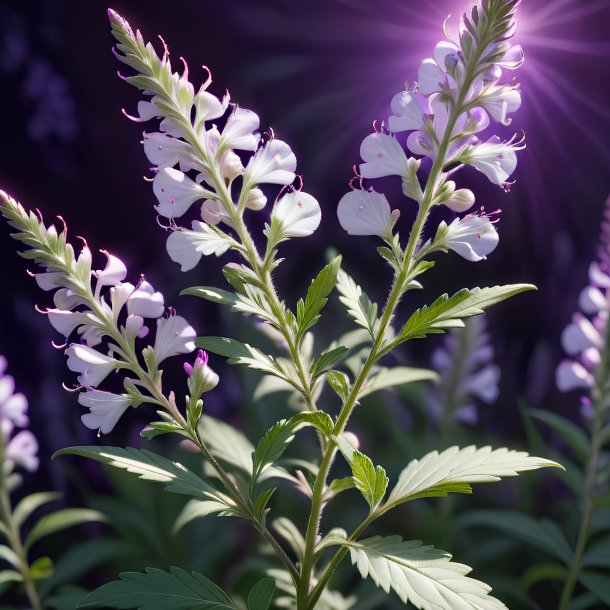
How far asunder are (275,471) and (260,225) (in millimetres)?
1288

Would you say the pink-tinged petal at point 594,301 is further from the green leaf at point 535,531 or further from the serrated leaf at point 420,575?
the serrated leaf at point 420,575

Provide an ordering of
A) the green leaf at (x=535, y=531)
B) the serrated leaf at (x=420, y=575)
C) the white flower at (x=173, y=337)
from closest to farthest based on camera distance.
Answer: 1. the serrated leaf at (x=420, y=575)
2. the white flower at (x=173, y=337)
3. the green leaf at (x=535, y=531)

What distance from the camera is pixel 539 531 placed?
4.06ft

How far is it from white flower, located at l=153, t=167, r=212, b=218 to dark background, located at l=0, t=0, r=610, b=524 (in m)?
1.28

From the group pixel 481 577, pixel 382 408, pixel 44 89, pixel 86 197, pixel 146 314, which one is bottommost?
pixel 481 577

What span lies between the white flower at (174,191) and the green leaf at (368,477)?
11.7 inches

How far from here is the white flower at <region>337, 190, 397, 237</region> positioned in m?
0.73

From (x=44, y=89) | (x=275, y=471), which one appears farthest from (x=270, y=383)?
(x=44, y=89)

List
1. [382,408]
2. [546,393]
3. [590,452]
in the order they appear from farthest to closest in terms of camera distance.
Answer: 1. [546,393]
2. [382,408]
3. [590,452]

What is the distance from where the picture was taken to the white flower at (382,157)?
28.4 inches

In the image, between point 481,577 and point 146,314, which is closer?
point 146,314

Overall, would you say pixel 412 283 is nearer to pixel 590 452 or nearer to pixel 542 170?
pixel 590 452

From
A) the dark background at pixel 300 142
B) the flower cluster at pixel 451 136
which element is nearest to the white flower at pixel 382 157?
the flower cluster at pixel 451 136

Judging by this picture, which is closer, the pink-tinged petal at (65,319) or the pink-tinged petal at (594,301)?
the pink-tinged petal at (65,319)
